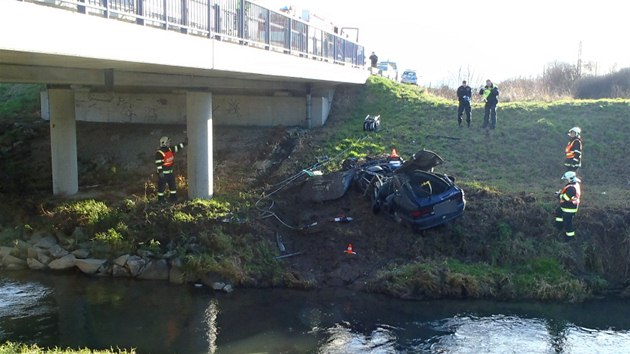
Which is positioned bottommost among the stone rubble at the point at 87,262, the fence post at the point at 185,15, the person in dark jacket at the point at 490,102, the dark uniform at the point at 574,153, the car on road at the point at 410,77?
the stone rubble at the point at 87,262

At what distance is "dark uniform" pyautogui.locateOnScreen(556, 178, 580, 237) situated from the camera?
15.7 m

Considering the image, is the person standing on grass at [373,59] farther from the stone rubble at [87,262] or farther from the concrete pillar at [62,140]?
the stone rubble at [87,262]

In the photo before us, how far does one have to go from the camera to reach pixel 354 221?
17000mm

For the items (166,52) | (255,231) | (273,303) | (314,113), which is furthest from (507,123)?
(166,52)

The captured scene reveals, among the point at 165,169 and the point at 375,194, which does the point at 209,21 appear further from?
the point at 375,194

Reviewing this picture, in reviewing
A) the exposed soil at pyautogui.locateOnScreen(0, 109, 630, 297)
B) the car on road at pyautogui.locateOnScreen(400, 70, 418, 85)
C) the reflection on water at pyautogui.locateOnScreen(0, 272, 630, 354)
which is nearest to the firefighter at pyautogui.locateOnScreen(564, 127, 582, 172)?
the exposed soil at pyautogui.locateOnScreen(0, 109, 630, 297)

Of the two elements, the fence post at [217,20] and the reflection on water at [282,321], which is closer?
the reflection on water at [282,321]

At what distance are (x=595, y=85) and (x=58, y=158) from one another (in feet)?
92.2

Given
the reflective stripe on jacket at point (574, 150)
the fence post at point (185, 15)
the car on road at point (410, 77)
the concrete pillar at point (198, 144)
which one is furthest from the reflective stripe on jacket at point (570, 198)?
the car on road at point (410, 77)

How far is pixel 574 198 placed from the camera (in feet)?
51.6

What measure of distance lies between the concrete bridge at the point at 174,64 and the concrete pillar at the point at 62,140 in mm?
33

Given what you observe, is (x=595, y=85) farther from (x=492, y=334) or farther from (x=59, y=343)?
(x=59, y=343)

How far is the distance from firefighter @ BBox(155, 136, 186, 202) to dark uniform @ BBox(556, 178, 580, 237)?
10979 mm

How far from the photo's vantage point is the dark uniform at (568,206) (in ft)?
51.5
